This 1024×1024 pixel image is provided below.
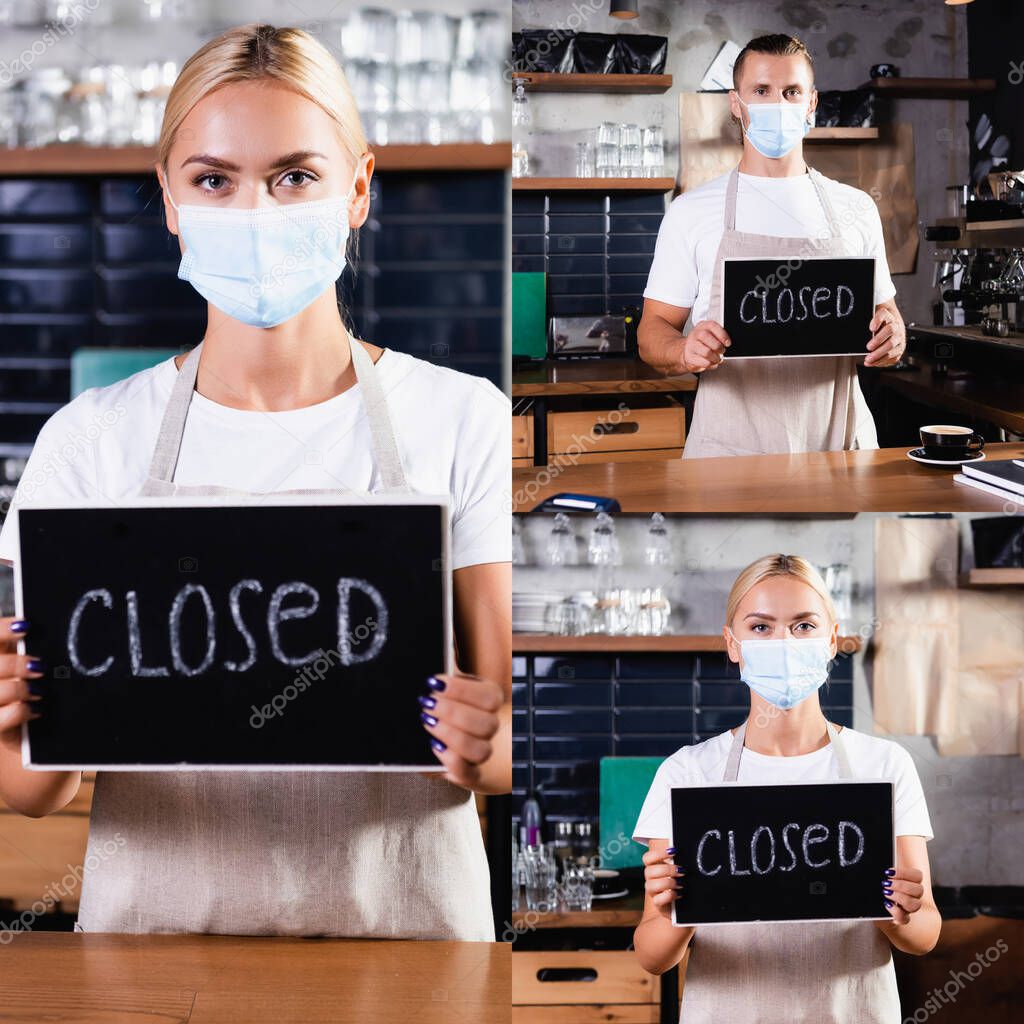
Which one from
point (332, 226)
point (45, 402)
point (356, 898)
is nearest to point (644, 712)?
point (356, 898)

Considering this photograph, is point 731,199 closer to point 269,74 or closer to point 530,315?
point 530,315

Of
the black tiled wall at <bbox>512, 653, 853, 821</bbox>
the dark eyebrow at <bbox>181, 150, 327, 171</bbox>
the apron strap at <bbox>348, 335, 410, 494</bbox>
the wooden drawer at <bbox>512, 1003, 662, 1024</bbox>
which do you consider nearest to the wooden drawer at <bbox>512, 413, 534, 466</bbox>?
the apron strap at <bbox>348, 335, 410, 494</bbox>

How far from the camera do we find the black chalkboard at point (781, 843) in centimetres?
115

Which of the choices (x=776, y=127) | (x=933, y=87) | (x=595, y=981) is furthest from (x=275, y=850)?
(x=933, y=87)

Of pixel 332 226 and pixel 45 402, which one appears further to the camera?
pixel 45 402

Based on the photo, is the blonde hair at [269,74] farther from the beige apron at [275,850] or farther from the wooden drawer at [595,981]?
the wooden drawer at [595,981]

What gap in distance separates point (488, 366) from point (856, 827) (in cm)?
60

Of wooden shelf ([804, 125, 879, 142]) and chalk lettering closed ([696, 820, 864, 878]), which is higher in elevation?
wooden shelf ([804, 125, 879, 142])

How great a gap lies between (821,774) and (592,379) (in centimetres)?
46

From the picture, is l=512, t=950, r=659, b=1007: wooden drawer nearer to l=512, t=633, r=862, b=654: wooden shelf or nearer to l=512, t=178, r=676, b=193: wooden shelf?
l=512, t=633, r=862, b=654: wooden shelf

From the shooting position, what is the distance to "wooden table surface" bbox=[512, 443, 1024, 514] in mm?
1173

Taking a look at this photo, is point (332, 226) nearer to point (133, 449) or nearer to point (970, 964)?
point (133, 449)

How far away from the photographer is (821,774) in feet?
3.82

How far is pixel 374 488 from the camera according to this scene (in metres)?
1.16
